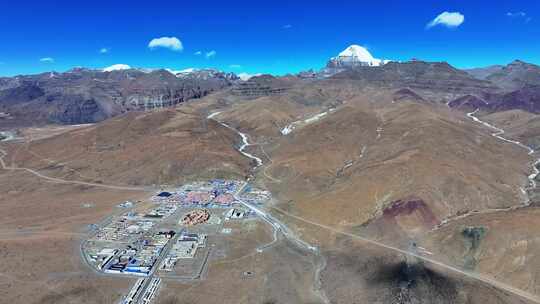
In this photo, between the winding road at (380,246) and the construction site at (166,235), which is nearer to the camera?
the winding road at (380,246)

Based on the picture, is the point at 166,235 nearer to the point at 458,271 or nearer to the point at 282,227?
the point at 282,227

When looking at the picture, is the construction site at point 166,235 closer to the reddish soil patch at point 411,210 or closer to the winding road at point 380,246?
the winding road at point 380,246

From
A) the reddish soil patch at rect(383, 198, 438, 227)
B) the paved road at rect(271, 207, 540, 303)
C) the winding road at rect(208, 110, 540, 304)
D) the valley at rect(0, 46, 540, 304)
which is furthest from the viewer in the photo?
the reddish soil patch at rect(383, 198, 438, 227)

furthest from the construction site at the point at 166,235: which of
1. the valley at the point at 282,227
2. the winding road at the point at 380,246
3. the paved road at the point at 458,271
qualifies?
the paved road at the point at 458,271

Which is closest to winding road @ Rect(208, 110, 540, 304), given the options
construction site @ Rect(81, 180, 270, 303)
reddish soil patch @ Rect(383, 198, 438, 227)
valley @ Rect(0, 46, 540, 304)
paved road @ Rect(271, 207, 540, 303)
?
paved road @ Rect(271, 207, 540, 303)

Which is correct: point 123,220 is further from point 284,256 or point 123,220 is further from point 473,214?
point 473,214

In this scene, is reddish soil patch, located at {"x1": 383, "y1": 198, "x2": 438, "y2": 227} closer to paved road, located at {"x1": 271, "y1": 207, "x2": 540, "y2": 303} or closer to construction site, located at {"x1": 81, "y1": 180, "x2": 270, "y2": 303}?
paved road, located at {"x1": 271, "y1": 207, "x2": 540, "y2": 303}

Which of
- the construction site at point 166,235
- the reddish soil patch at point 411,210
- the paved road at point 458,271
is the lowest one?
the construction site at point 166,235

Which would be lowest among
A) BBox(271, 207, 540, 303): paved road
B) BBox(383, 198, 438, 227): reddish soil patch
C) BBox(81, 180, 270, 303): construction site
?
BBox(81, 180, 270, 303): construction site

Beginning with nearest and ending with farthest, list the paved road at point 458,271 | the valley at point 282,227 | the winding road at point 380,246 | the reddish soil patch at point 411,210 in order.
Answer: the paved road at point 458,271 < the winding road at point 380,246 < the valley at point 282,227 < the reddish soil patch at point 411,210
